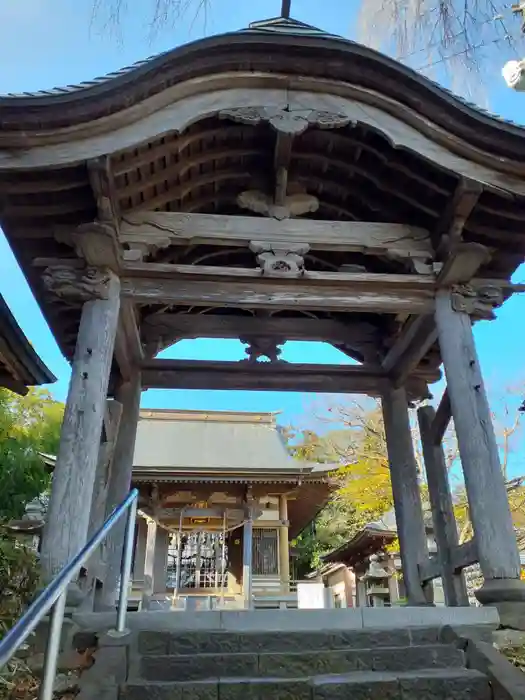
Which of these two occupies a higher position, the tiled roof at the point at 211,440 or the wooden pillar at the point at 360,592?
the tiled roof at the point at 211,440

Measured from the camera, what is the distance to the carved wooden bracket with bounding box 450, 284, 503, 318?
4.87 metres

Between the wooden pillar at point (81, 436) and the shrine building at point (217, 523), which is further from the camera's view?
the shrine building at point (217, 523)

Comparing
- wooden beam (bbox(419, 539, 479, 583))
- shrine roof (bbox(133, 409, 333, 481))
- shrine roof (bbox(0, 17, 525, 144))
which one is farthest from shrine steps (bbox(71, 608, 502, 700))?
shrine roof (bbox(133, 409, 333, 481))

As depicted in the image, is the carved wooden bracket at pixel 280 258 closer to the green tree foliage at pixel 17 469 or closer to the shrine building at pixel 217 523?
the green tree foliage at pixel 17 469

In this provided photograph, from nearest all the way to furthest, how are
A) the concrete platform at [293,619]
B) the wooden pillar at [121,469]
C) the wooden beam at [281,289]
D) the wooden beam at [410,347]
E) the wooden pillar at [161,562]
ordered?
the concrete platform at [293,619] < the wooden beam at [281,289] < the wooden pillar at [121,469] < the wooden beam at [410,347] < the wooden pillar at [161,562]

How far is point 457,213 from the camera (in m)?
4.78

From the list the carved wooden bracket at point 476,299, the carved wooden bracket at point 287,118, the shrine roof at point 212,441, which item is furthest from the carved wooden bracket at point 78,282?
the shrine roof at point 212,441

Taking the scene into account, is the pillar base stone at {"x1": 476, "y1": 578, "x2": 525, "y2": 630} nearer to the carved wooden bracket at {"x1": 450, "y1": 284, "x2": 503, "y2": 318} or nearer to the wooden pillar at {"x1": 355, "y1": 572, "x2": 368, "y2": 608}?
the carved wooden bracket at {"x1": 450, "y1": 284, "x2": 503, "y2": 318}

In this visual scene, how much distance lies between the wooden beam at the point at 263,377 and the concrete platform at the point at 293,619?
10.9 feet

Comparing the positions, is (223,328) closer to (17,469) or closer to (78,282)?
(78,282)

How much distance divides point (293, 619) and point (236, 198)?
400 cm

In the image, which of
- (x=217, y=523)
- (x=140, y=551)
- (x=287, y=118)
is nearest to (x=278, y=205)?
(x=287, y=118)

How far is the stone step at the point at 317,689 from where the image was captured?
256 centimetres

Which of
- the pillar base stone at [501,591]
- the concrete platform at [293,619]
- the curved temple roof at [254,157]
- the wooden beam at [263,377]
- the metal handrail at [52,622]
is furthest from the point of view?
the wooden beam at [263,377]
